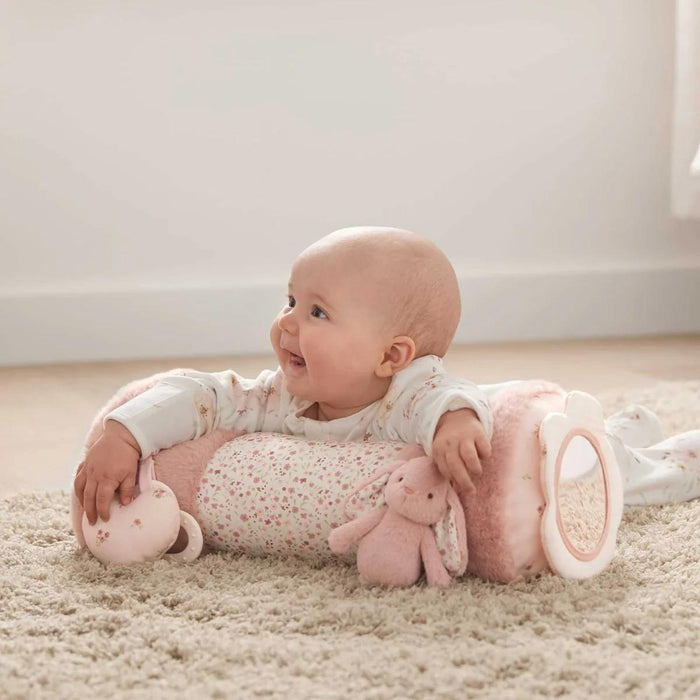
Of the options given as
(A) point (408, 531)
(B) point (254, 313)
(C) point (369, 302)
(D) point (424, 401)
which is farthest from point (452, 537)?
(B) point (254, 313)

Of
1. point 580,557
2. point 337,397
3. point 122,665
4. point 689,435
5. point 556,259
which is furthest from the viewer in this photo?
point 556,259

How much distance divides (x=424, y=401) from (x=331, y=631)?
0.89 ft

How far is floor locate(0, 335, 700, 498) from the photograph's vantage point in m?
1.60

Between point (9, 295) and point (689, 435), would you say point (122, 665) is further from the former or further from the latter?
point (9, 295)

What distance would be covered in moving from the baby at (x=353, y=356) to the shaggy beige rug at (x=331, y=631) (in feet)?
0.42

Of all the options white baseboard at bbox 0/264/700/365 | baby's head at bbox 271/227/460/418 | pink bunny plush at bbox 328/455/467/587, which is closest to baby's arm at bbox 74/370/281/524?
baby's head at bbox 271/227/460/418

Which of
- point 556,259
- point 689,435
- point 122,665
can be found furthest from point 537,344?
point 122,665

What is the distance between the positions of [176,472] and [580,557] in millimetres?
409

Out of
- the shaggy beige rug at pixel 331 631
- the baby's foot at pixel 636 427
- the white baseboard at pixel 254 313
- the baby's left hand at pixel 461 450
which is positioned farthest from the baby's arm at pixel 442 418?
the white baseboard at pixel 254 313

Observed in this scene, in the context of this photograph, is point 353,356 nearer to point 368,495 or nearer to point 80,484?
point 368,495

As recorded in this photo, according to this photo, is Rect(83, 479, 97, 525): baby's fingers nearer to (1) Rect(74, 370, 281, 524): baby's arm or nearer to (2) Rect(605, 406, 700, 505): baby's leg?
(1) Rect(74, 370, 281, 524): baby's arm

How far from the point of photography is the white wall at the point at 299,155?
240cm

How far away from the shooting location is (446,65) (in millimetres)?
2479

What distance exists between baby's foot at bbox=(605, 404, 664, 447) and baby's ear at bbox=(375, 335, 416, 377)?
1.22 feet
